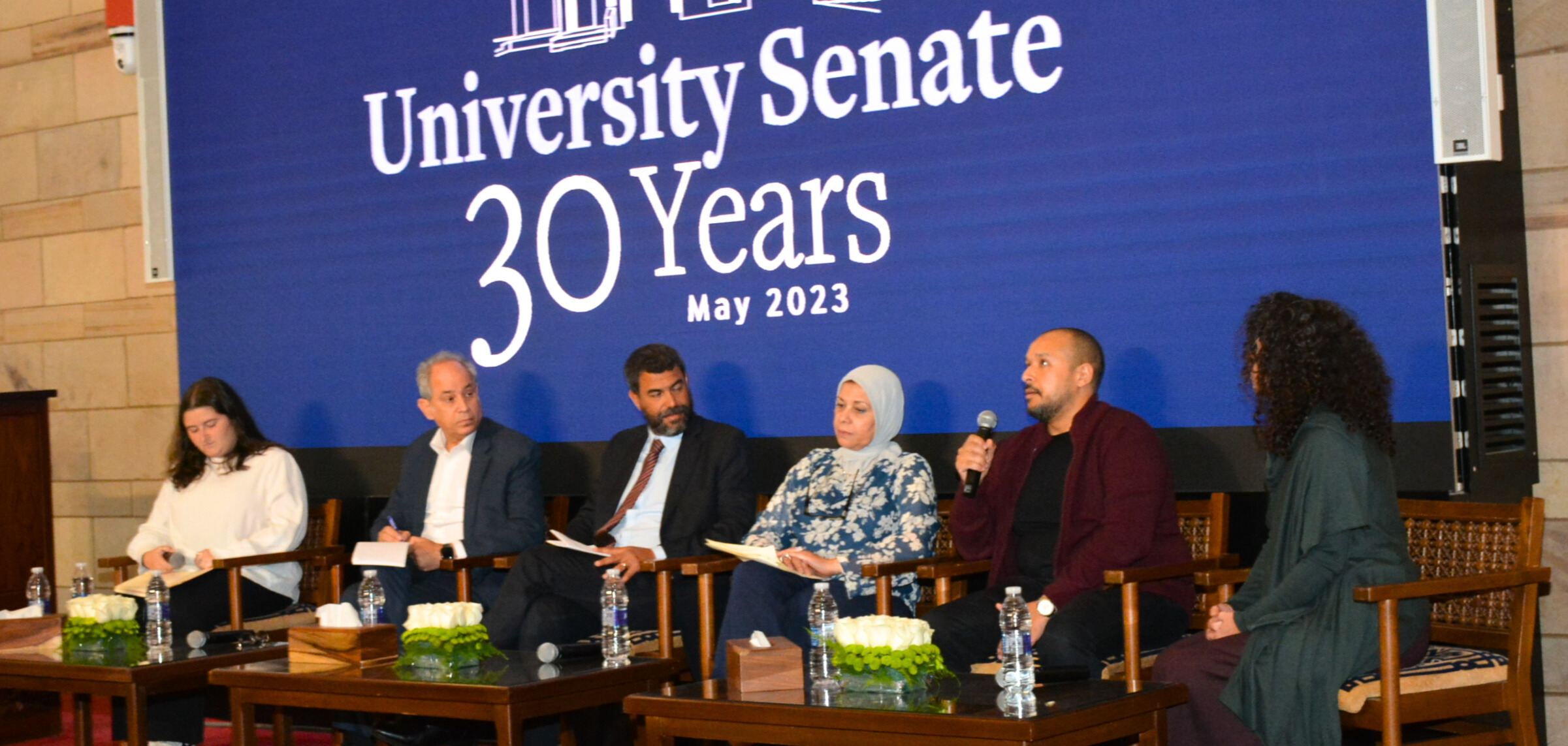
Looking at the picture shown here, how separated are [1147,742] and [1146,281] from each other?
1.52 m

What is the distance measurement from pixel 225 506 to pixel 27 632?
897mm

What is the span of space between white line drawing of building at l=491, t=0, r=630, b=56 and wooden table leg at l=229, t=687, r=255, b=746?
91.2 inches

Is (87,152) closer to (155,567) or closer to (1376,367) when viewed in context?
(155,567)

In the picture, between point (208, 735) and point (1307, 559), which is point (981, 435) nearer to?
point (1307, 559)

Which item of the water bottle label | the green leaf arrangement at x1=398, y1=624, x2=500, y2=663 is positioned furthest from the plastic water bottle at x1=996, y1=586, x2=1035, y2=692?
the green leaf arrangement at x1=398, y1=624, x2=500, y2=663

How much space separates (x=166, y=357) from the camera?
6109 millimetres

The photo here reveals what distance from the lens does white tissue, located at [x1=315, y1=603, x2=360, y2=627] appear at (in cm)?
363

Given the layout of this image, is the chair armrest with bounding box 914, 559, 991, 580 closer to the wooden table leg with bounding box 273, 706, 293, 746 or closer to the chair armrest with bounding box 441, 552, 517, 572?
the chair armrest with bounding box 441, 552, 517, 572

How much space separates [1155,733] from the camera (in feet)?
8.99

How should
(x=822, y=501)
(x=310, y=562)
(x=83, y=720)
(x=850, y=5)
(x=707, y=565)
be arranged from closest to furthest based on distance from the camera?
(x=707, y=565) → (x=822, y=501) → (x=83, y=720) → (x=850, y=5) → (x=310, y=562)

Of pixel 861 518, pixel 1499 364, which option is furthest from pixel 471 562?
pixel 1499 364

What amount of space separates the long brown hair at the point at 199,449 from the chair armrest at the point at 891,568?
7.53 ft

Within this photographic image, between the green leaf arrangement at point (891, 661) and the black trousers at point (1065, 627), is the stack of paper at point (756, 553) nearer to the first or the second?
the black trousers at point (1065, 627)

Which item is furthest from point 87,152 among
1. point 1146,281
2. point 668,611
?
point 1146,281
